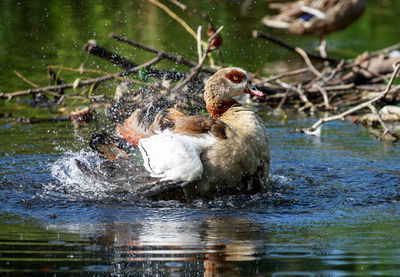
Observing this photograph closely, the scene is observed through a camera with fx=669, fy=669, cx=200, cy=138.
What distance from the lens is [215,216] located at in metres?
4.93

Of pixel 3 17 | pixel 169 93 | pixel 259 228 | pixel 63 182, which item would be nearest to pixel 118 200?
pixel 63 182

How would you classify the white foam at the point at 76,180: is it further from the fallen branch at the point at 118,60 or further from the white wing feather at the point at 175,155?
the fallen branch at the point at 118,60

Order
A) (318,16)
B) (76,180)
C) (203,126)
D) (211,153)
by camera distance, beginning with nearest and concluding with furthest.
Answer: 1. (211,153)
2. (203,126)
3. (76,180)
4. (318,16)

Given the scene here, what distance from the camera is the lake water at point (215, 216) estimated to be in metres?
3.81

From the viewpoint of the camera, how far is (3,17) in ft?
42.4

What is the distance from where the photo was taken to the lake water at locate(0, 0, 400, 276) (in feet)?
12.5

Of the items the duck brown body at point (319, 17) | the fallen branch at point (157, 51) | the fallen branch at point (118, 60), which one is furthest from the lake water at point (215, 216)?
the duck brown body at point (319, 17)

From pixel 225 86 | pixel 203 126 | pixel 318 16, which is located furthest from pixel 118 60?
pixel 318 16

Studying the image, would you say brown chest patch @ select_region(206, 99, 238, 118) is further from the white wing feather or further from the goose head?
the white wing feather

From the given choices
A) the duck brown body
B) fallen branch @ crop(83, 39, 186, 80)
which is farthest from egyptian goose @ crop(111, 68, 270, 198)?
the duck brown body

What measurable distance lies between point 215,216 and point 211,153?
579 millimetres

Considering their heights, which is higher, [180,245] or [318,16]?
[318,16]

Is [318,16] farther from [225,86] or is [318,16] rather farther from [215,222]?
[215,222]

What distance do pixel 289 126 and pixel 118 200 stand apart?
356cm
